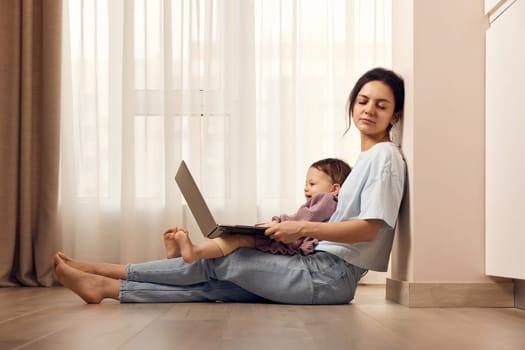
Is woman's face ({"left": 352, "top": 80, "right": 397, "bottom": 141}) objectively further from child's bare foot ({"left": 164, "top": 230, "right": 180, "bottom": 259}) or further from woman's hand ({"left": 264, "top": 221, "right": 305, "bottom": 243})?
child's bare foot ({"left": 164, "top": 230, "right": 180, "bottom": 259})

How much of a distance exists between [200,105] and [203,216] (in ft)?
4.97

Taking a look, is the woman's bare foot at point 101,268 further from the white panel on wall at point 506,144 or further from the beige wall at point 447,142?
the white panel on wall at point 506,144

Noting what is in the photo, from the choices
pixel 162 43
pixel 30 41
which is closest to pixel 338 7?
pixel 162 43

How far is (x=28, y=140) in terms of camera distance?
3.56m

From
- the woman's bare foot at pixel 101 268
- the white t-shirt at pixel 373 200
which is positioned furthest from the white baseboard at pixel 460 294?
the woman's bare foot at pixel 101 268

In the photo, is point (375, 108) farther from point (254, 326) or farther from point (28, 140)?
point (28, 140)

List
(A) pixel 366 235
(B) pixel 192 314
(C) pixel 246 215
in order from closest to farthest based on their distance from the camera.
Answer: (B) pixel 192 314 < (A) pixel 366 235 < (C) pixel 246 215

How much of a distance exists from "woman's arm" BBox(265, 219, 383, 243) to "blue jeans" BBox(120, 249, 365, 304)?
0.39 ft

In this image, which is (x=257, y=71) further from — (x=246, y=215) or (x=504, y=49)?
(x=504, y=49)

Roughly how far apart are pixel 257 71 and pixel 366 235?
1.65 meters

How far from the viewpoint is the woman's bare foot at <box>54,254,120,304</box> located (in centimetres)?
224

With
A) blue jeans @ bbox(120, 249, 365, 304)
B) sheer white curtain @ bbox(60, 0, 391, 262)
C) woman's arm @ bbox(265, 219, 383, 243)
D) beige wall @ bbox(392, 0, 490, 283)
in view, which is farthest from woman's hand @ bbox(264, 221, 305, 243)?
sheer white curtain @ bbox(60, 0, 391, 262)

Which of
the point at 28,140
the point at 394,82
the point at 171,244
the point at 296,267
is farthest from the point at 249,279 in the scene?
the point at 28,140

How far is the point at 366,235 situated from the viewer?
84.7 inches
